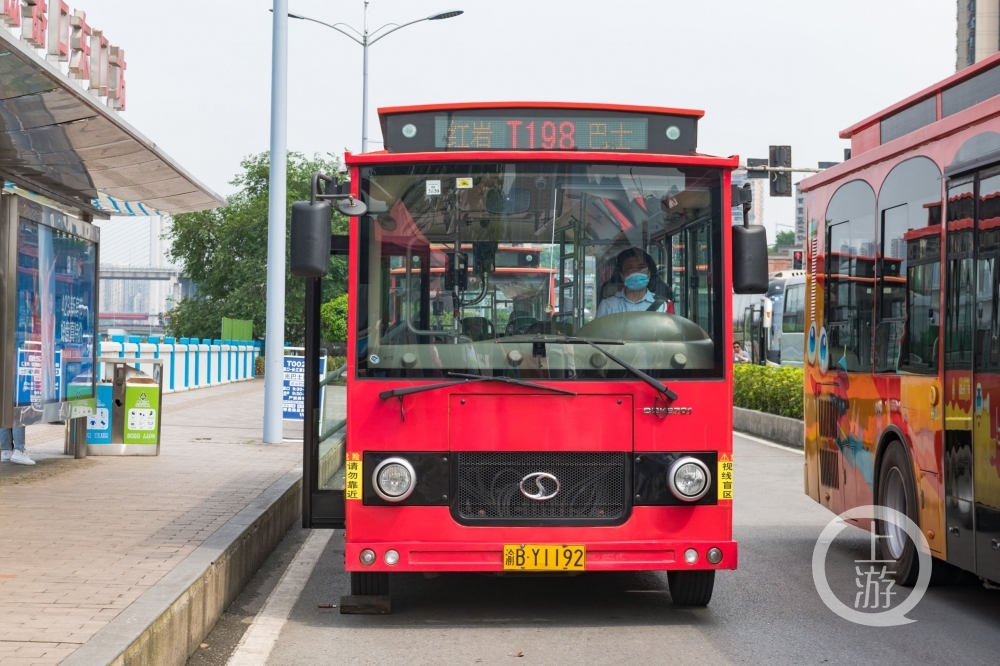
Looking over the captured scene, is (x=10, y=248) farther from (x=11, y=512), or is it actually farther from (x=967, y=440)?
(x=967, y=440)

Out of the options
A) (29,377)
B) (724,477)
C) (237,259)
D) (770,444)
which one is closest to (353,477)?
(724,477)

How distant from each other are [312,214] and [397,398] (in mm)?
1087

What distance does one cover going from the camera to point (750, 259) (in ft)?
23.2

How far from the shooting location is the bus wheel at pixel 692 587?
294 inches

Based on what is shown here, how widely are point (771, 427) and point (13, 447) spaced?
12.9 metres

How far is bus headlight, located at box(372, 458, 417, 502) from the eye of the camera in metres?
7.02

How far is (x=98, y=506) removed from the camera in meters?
10.2

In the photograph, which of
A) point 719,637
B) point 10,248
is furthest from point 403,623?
point 10,248

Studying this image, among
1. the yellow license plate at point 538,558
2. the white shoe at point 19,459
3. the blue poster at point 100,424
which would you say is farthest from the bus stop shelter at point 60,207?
the yellow license plate at point 538,558

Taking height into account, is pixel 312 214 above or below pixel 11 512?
above

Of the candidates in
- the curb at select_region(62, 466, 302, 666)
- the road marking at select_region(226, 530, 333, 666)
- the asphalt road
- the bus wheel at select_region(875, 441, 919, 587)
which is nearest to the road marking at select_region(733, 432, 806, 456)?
the asphalt road

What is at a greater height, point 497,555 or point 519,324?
point 519,324

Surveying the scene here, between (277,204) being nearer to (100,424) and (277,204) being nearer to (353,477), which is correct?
(100,424)

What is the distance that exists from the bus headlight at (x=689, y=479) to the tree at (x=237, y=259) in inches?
2092
